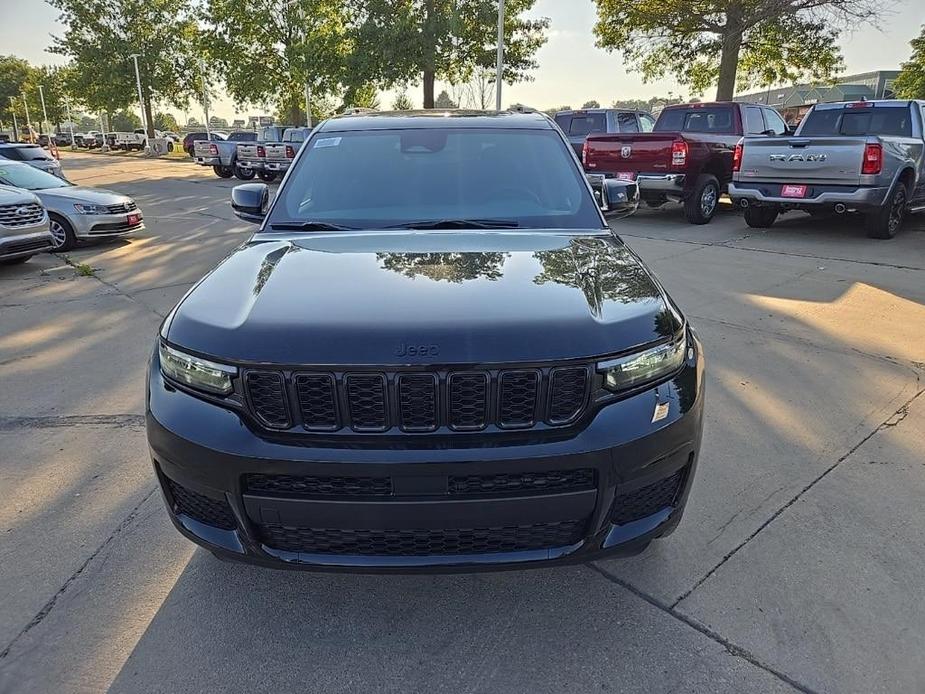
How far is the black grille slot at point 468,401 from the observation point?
6.30 feet

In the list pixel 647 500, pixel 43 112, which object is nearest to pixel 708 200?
pixel 647 500

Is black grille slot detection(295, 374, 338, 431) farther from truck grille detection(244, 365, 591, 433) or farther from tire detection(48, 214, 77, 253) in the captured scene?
tire detection(48, 214, 77, 253)

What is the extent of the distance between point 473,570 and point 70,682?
1.37 metres

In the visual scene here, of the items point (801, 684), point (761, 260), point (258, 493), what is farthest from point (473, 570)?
point (761, 260)

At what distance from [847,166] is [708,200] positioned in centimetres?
291

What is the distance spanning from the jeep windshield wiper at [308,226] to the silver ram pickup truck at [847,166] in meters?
8.47

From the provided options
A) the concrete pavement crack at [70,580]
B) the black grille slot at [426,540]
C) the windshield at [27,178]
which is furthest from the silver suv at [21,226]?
the black grille slot at [426,540]

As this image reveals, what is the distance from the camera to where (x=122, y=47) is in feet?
161

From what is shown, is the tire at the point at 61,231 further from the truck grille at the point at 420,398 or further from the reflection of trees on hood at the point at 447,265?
the truck grille at the point at 420,398

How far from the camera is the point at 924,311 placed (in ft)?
19.9

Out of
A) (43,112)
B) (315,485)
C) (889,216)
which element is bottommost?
(889,216)

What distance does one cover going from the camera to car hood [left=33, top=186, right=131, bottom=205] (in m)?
10.2

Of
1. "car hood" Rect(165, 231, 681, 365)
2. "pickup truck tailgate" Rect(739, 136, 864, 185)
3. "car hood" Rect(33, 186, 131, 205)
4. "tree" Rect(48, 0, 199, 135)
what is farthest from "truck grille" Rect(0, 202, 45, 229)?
"tree" Rect(48, 0, 199, 135)

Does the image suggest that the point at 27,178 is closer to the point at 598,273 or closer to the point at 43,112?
the point at 598,273
